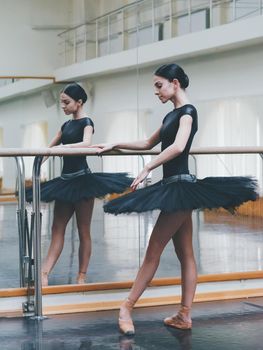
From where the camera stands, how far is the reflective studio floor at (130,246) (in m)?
5.92

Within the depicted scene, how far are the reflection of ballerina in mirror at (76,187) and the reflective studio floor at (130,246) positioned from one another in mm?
56

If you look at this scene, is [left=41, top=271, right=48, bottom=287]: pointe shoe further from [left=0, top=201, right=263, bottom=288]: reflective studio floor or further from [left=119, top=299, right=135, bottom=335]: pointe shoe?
[left=119, top=299, right=135, bottom=335]: pointe shoe

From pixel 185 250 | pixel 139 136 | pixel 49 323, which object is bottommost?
pixel 49 323

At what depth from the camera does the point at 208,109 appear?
28.3 ft

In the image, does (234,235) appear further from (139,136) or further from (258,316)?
(258,316)

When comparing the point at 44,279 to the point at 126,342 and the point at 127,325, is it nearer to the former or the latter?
the point at 127,325

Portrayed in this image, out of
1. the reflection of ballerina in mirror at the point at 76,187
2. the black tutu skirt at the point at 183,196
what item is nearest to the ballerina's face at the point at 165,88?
the black tutu skirt at the point at 183,196

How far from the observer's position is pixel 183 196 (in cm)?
482

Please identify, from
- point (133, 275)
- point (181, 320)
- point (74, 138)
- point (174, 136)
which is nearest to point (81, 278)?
point (133, 275)

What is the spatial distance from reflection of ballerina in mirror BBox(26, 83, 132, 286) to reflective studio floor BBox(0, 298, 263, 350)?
57 cm

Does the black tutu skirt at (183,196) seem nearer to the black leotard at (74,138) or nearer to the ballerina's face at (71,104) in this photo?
the black leotard at (74,138)

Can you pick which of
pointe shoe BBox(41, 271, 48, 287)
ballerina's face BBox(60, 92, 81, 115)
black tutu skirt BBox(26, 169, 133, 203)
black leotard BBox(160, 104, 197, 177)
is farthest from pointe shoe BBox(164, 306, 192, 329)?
ballerina's face BBox(60, 92, 81, 115)

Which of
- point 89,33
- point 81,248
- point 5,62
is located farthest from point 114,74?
point 81,248

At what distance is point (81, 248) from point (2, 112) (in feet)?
7.19
